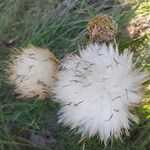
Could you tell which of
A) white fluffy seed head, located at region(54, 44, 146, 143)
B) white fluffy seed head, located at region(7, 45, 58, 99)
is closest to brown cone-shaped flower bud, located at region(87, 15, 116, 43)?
white fluffy seed head, located at region(54, 44, 146, 143)

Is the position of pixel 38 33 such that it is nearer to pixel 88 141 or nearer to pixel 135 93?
pixel 88 141

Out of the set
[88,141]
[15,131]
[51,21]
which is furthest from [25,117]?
[51,21]

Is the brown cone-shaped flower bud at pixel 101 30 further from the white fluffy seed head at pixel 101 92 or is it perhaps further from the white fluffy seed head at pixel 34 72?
the white fluffy seed head at pixel 34 72

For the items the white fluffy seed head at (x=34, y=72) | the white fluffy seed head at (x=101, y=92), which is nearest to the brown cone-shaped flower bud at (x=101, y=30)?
the white fluffy seed head at (x=101, y=92)

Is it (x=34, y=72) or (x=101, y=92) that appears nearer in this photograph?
(x=101, y=92)

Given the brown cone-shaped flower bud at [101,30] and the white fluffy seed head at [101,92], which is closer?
the white fluffy seed head at [101,92]

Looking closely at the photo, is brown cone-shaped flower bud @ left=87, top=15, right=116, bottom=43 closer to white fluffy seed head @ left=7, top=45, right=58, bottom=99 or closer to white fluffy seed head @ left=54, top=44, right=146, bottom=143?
white fluffy seed head @ left=54, top=44, right=146, bottom=143
